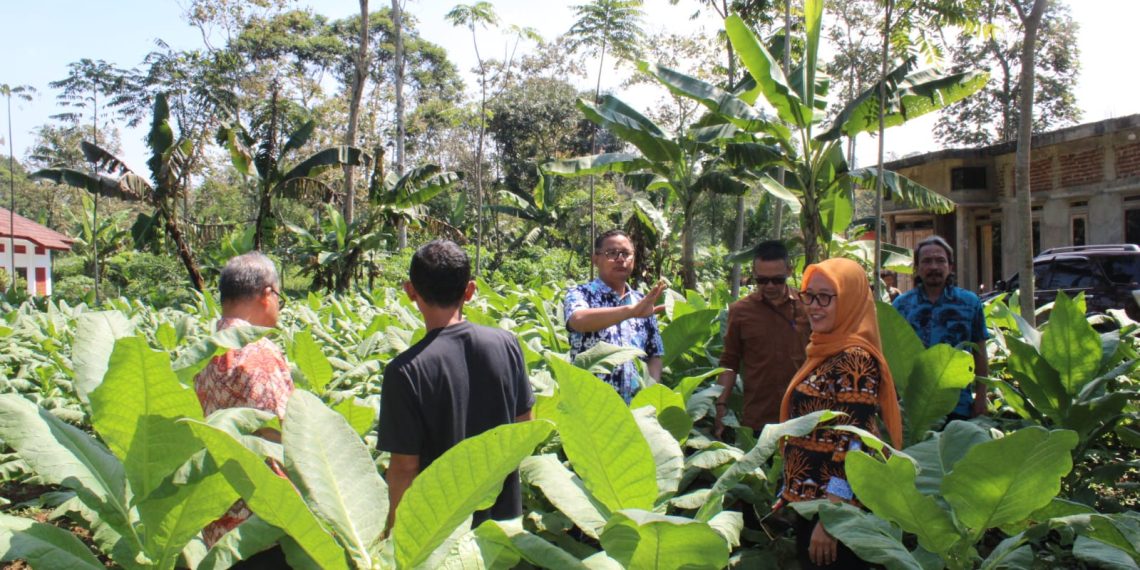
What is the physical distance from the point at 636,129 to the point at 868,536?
8179 mm

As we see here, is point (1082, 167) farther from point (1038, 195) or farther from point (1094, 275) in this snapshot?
point (1094, 275)

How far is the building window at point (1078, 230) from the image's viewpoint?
15.8m

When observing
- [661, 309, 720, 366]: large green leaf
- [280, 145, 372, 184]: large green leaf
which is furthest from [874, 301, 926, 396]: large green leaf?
[280, 145, 372, 184]: large green leaf

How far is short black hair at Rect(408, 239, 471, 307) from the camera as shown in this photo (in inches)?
83.7

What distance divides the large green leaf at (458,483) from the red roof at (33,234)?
29819mm

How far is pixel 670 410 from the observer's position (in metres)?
2.19

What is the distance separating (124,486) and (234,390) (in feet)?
2.43

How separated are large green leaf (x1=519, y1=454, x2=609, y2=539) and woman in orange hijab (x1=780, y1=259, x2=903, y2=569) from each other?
0.91 m

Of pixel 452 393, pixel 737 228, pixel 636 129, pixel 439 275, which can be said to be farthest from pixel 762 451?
pixel 737 228

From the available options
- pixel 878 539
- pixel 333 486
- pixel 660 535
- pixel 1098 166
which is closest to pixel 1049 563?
pixel 878 539

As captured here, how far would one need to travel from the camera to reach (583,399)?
1402 millimetres

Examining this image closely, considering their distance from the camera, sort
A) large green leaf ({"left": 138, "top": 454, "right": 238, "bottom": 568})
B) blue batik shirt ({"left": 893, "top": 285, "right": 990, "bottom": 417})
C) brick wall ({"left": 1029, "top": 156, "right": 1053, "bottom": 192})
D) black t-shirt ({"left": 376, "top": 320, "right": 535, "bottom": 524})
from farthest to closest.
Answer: brick wall ({"left": 1029, "top": 156, "right": 1053, "bottom": 192}), blue batik shirt ({"left": 893, "top": 285, "right": 990, "bottom": 417}), black t-shirt ({"left": 376, "top": 320, "right": 535, "bottom": 524}), large green leaf ({"left": 138, "top": 454, "right": 238, "bottom": 568})

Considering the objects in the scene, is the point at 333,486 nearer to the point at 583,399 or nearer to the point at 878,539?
the point at 583,399

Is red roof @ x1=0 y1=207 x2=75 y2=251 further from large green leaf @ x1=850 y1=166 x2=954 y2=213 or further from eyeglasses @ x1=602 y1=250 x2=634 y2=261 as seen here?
eyeglasses @ x1=602 y1=250 x2=634 y2=261
